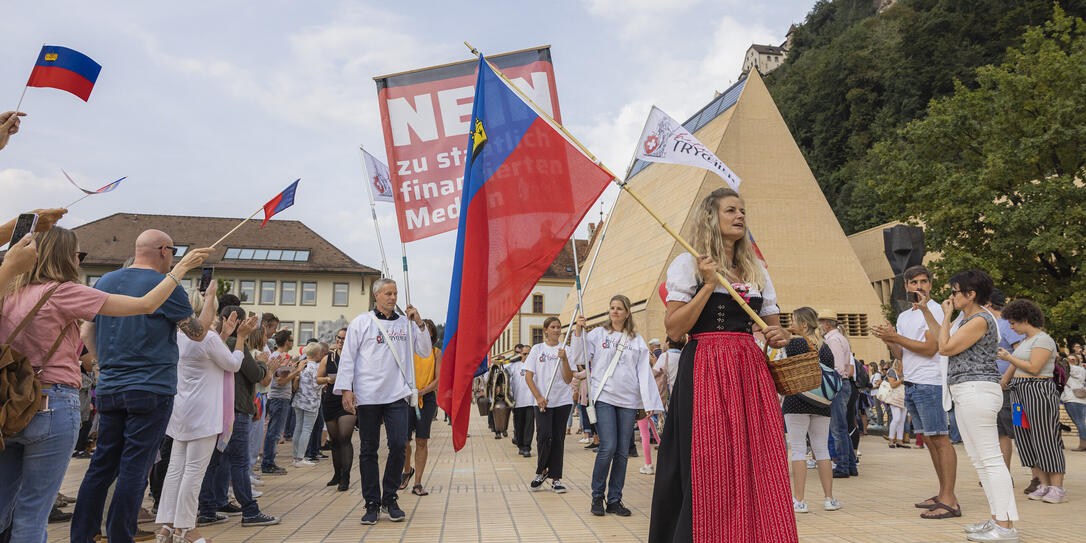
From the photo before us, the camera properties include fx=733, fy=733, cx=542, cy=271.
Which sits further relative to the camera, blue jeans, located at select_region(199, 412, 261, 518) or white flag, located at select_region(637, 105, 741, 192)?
white flag, located at select_region(637, 105, 741, 192)

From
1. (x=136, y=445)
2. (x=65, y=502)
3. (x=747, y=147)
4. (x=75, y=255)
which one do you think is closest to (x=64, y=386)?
(x=75, y=255)

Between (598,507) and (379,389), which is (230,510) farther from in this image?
(598,507)

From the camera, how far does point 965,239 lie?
27.0 metres

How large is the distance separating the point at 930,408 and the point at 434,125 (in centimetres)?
581

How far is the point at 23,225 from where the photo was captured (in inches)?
124

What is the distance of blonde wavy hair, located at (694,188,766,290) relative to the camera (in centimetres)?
396

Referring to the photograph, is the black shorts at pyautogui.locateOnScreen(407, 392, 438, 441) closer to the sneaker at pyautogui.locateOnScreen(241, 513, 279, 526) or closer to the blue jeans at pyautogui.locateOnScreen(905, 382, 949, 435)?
the sneaker at pyautogui.locateOnScreen(241, 513, 279, 526)

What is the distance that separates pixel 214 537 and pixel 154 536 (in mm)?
516

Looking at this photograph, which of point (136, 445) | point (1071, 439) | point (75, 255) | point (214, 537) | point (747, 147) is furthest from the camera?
point (747, 147)

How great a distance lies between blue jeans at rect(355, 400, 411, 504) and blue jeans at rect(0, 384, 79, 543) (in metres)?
2.97

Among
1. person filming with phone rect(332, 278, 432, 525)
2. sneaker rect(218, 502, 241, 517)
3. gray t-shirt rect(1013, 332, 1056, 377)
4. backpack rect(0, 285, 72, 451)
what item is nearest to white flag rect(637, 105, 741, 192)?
person filming with phone rect(332, 278, 432, 525)

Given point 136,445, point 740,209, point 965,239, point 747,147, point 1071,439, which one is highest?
point 747,147

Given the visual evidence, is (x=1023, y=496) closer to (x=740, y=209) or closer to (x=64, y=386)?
(x=740, y=209)

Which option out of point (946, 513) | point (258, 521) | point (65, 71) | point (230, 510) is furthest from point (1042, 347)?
point (65, 71)
